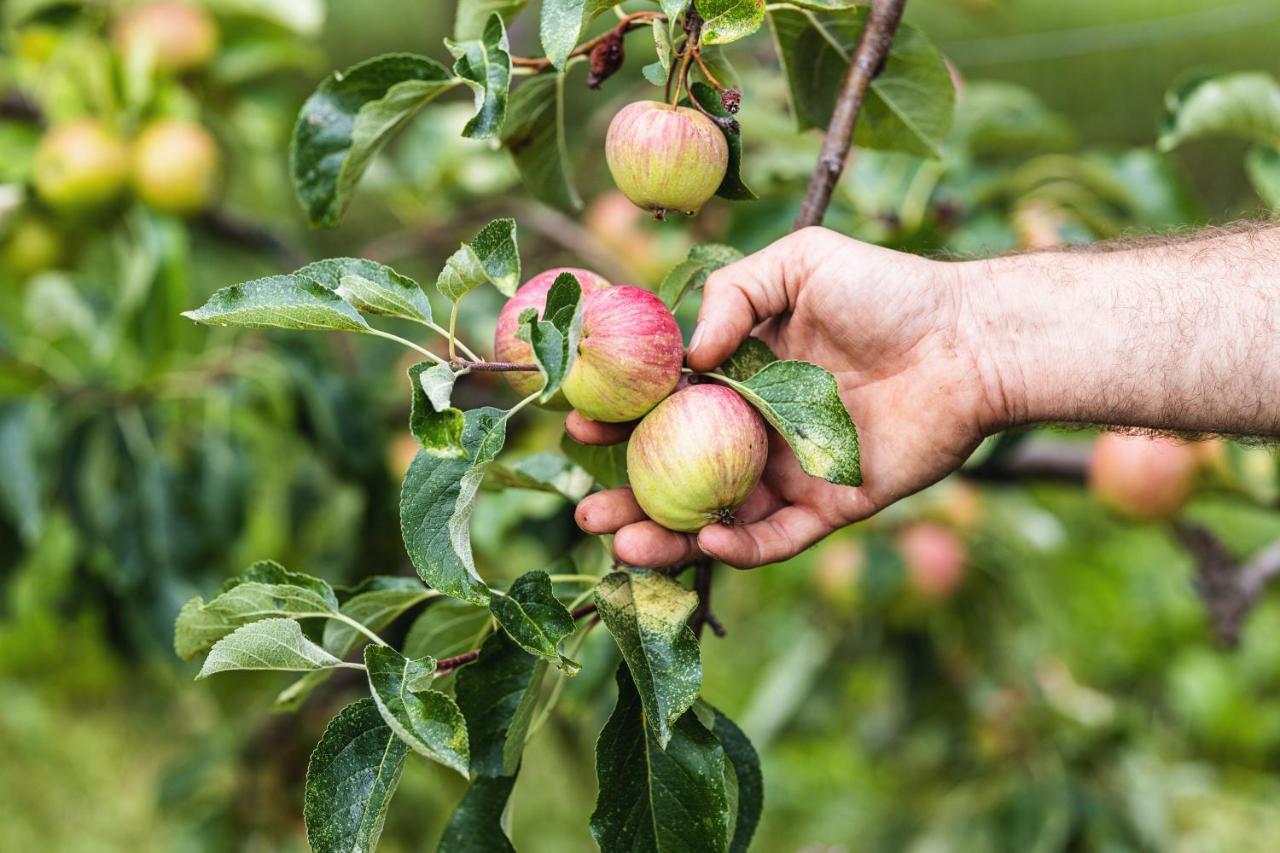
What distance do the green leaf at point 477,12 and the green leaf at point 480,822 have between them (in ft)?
1.35

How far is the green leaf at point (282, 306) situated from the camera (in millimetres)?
513

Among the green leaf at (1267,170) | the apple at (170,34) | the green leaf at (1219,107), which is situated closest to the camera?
the green leaf at (1219,107)

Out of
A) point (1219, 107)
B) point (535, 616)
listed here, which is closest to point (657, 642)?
point (535, 616)

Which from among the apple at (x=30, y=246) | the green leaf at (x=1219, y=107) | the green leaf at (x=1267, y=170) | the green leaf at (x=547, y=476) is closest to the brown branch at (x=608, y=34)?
the green leaf at (x=547, y=476)

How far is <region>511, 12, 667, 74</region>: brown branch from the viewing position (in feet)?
1.92

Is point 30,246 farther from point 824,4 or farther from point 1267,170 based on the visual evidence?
point 1267,170

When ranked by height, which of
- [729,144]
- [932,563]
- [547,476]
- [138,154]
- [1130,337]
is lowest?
[932,563]

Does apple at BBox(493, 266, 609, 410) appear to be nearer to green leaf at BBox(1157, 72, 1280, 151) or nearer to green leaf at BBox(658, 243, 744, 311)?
green leaf at BBox(658, 243, 744, 311)

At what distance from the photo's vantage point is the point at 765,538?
610 mm

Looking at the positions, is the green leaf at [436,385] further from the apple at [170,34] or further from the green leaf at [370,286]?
the apple at [170,34]

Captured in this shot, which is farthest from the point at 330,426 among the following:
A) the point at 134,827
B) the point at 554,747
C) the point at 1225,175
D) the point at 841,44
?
the point at 1225,175

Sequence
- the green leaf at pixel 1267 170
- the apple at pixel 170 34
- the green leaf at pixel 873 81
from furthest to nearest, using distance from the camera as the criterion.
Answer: the apple at pixel 170 34 → the green leaf at pixel 1267 170 → the green leaf at pixel 873 81

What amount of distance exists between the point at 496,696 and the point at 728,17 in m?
0.34

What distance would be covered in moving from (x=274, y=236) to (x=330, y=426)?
0.38 m
